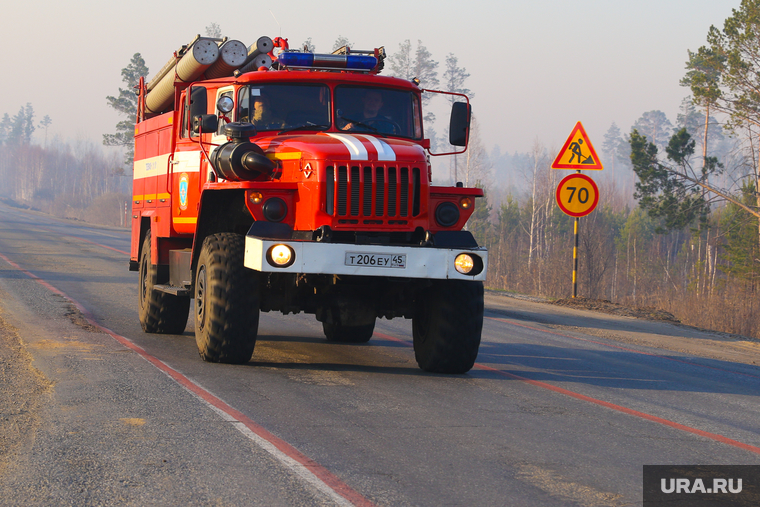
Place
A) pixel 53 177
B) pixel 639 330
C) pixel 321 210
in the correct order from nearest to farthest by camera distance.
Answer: pixel 321 210 → pixel 639 330 → pixel 53 177

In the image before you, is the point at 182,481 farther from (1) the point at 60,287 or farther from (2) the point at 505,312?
(1) the point at 60,287

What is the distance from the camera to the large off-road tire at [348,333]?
33.3 feet

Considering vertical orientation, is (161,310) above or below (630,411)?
above

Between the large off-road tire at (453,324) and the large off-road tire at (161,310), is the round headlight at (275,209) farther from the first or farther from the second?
the large off-road tire at (161,310)

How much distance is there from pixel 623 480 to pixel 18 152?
6920 inches

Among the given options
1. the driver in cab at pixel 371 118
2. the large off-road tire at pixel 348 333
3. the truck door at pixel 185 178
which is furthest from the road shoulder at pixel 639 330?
the truck door at pixel 185 178

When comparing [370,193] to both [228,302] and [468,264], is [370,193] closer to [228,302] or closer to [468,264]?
[468,264]

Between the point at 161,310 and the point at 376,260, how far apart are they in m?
4.18

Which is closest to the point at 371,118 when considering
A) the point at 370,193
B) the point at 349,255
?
the point at 370,193

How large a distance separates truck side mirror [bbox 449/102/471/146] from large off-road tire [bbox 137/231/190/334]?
12.8ft

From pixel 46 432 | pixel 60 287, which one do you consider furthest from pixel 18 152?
pixel 46 432

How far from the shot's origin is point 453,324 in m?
7.68

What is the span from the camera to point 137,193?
1155cm

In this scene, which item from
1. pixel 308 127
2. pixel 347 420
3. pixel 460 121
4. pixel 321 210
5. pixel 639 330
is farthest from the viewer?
pixel 639 330
